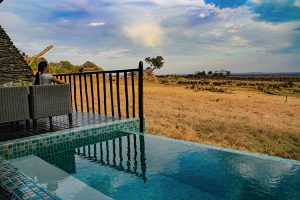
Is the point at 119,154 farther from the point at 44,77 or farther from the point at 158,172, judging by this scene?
the point at 44,77

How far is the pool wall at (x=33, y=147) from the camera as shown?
219 centimetres

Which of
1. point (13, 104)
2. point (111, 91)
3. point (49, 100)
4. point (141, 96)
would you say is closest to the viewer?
point (13, 104)

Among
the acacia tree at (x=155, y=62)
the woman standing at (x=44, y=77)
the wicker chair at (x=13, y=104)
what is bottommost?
the wicker chair at (x=13, y=104)

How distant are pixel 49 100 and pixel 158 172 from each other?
2339 mm

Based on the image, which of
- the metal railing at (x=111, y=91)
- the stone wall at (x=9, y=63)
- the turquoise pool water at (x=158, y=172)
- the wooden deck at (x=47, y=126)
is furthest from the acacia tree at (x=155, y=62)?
the turquoise pool water at (x=158, y=172)

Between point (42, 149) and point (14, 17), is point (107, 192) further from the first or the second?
point (14, 17)

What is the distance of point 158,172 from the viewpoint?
321 cm

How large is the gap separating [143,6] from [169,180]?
1176 cm

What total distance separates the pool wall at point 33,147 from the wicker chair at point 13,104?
0.54 m

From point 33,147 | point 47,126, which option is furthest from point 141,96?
point 33,147

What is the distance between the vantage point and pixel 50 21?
21281mm

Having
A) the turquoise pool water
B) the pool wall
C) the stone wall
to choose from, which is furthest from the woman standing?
the stone wall

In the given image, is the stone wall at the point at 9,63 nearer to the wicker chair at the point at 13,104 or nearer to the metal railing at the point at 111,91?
the metal railing at the point at 111,91

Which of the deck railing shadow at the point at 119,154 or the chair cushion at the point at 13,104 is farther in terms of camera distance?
the chair cushion at the point at 13,104
